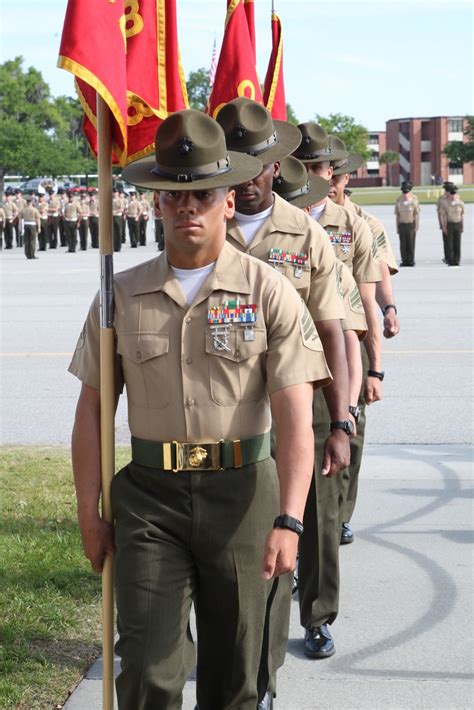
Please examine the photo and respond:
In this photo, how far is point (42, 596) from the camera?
18.3ft

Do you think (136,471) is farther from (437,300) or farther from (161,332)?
(437,300)

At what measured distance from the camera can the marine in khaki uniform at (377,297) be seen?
6.40 meters

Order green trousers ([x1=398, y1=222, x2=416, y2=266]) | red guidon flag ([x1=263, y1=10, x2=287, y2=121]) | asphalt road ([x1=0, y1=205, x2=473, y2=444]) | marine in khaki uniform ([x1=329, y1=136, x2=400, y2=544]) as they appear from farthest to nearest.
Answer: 1. green trousers ([x1=398, y1=222, x2=416, y2=266])
2. asphalt road ([x1=0, y1=205, x2=473, y2=444])
3. red guidon flag ([x1=263, y1=10, x2=287, y2=121])
4. marine in khaki uniform ([x1=329, y1=136, x2=400, y2=544])

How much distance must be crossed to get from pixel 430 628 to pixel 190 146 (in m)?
2.62

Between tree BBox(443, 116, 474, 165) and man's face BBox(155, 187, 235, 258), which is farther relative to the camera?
tree BBox(443, 116, 474, 165)

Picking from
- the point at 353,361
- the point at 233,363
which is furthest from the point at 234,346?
the point at 353,361

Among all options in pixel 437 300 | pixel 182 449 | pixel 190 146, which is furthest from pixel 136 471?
pixel 437 300

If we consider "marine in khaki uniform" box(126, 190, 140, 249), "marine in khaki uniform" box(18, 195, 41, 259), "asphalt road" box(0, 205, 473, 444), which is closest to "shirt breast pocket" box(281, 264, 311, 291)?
"asphalt road" box(0, 205, 473, 444)

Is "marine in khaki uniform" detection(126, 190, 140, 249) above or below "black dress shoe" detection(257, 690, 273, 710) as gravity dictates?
above

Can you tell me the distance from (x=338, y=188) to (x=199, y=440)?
372cm

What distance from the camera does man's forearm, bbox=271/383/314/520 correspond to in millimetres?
3520

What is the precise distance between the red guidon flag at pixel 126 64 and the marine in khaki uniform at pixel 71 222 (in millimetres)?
33017

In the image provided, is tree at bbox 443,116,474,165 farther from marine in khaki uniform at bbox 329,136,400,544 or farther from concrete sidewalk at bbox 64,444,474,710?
concrete sidewalk at bbox 64,444,474,710

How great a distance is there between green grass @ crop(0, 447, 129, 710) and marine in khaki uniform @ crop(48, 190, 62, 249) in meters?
33.0
